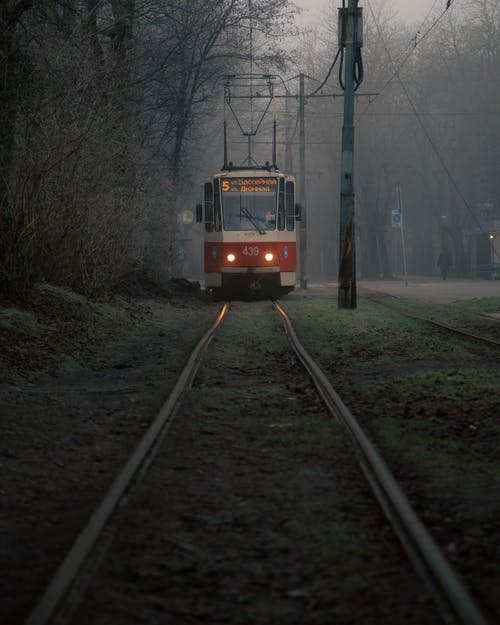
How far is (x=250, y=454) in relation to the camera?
6.67 metres

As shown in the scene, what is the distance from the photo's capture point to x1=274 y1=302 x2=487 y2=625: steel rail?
3627 millimetres

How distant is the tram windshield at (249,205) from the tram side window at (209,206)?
326mm

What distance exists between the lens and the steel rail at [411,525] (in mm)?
3627

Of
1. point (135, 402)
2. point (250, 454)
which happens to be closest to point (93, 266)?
point (135, 402)

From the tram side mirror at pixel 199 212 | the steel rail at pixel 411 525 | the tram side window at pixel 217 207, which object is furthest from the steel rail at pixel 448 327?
the steel rail at pixel 411 525

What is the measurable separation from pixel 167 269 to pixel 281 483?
76.2 ft

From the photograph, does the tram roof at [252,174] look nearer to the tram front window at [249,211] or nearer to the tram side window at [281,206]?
the tram side window at [281,206]

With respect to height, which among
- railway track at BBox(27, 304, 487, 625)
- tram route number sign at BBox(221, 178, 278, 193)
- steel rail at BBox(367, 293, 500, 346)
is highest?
tram route number sign at BBox(221, 178, 278, 193)

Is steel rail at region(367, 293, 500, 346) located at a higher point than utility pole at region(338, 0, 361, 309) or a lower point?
lower

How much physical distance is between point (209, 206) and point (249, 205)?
41.0 inches

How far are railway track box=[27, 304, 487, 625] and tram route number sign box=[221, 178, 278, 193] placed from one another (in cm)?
1681

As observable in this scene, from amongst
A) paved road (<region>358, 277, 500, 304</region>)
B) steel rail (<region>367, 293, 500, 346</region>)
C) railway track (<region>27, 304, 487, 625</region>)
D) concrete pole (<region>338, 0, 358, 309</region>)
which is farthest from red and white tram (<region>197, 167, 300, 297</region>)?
railway track (<region>27, 304, 487, 625</region>)

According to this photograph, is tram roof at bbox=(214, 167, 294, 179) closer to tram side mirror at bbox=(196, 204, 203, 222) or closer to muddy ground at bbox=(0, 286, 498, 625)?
tram side mirror at bbox=(196, 204, 203, 222)

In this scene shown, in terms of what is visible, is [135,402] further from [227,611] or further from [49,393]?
[227,611]
